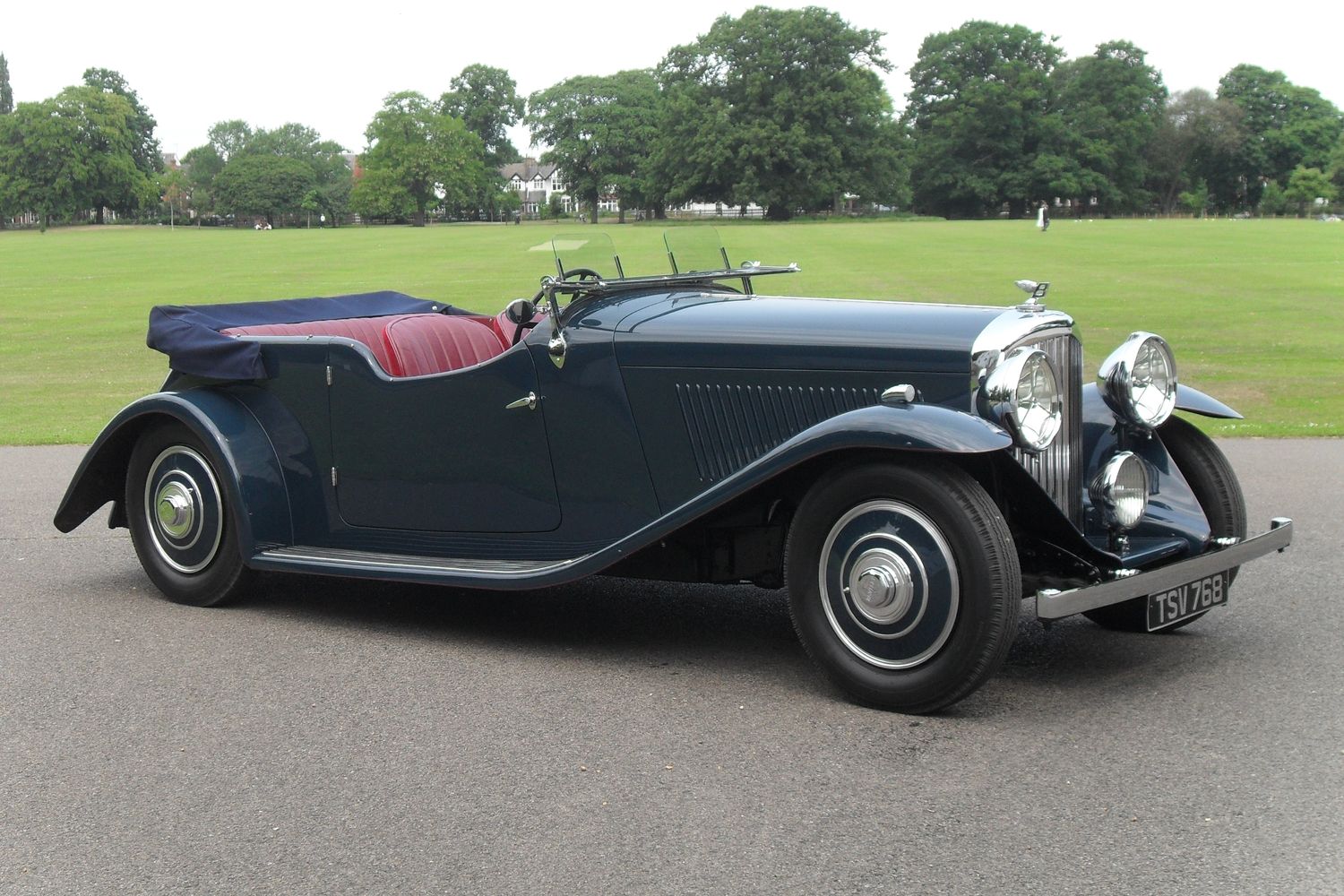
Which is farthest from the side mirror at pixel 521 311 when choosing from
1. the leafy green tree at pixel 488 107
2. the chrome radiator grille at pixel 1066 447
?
the leafy green tree at pixel 488 107

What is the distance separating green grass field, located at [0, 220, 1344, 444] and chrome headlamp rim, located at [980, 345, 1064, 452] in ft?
5.18

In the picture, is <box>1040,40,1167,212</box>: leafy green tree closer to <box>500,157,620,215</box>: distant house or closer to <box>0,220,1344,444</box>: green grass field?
<box>500,157,620,215</box>: distant house

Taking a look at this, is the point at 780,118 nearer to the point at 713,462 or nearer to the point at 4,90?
the point at 713,462

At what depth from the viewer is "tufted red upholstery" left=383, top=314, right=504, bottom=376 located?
18.5ft

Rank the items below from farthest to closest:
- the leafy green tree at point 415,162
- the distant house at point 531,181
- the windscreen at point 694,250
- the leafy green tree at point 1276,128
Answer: the distant house at point 531,181 → the leafy green tree at point 415,162 → the leafy green tree at point 1276,128 → the windscreen at point 694,250

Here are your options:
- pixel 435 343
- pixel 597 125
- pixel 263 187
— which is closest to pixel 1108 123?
pixel 597 125

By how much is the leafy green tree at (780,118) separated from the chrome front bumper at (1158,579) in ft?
270

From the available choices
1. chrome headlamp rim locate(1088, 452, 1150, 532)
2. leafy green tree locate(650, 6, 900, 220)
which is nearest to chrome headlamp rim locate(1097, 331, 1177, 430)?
chrome headlamp rim locate(1088, 452, 1150, 532)

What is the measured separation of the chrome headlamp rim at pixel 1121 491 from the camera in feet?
14.5

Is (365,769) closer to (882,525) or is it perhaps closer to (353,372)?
(882,525)

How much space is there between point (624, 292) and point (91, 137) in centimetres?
11622

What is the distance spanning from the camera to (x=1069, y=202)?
100750 mm

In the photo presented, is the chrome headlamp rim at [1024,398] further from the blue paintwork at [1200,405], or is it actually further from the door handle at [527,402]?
the door handle at [527,402]

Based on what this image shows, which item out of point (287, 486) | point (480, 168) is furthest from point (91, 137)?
point (287, 486)
